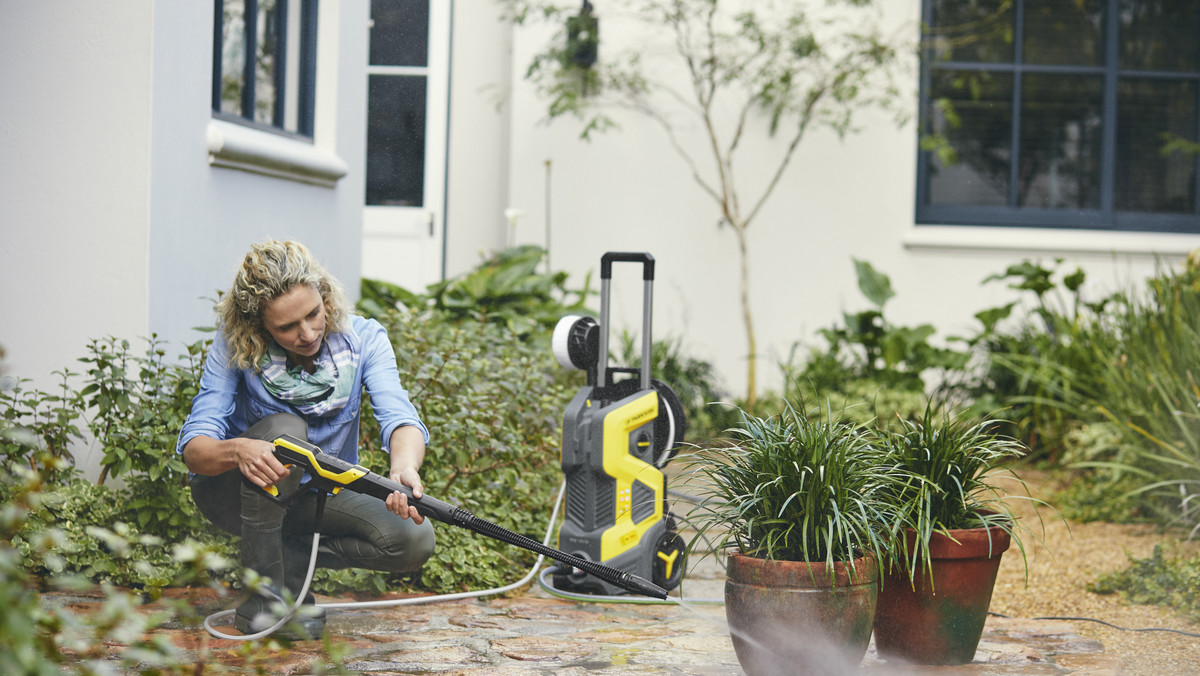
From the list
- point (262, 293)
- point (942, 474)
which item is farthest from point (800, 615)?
point (262, 293)

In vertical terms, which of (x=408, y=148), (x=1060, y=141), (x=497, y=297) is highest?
(x=1060, y=141)

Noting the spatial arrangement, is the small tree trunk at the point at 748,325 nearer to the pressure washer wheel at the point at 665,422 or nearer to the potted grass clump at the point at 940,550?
the pressure washer wheel at the point at 665,422

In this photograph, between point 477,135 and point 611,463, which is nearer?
point 611,463

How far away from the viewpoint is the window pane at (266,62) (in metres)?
4.66

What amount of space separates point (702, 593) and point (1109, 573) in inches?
57.0

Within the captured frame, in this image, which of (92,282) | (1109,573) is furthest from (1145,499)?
(92,282)

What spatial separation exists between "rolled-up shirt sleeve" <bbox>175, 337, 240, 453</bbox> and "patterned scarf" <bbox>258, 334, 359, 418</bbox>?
0.28 ft

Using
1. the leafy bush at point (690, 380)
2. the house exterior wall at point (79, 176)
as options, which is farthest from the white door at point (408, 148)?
the house exterior wall at point (79, 176)

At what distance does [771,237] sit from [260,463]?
5162 mm

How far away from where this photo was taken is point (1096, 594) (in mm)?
3641

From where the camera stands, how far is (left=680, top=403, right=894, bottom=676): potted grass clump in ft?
8.02

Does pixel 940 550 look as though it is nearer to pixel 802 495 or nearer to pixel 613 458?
pixel 802 495

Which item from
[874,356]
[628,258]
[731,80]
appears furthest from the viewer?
[731,80]

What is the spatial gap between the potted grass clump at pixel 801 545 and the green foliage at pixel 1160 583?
55.9 inches
